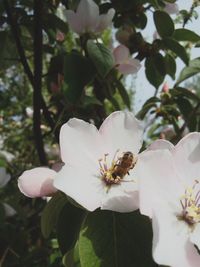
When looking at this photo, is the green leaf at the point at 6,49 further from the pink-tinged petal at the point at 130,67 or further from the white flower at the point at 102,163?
the white flower at the point at 102,163

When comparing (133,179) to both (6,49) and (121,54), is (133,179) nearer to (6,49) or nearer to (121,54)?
(121,54)

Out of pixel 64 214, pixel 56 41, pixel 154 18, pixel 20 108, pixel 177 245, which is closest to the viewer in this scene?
pixel 177 245

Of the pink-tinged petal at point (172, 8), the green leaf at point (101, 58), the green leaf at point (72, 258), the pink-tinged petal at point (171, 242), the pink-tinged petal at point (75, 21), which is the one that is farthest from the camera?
the pink-tinged petal at point (172, 8)

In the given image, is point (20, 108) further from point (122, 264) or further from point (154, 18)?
point (122, 264)

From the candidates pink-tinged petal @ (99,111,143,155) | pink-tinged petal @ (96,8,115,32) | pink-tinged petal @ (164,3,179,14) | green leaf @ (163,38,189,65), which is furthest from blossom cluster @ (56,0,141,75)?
pink-tinged petal @ (99,111,143,155)

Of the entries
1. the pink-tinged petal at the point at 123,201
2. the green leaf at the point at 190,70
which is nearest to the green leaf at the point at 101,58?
the green leaf at the point at 190,70

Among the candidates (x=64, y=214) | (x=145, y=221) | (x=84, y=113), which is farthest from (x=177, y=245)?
(x=84, y=113)
